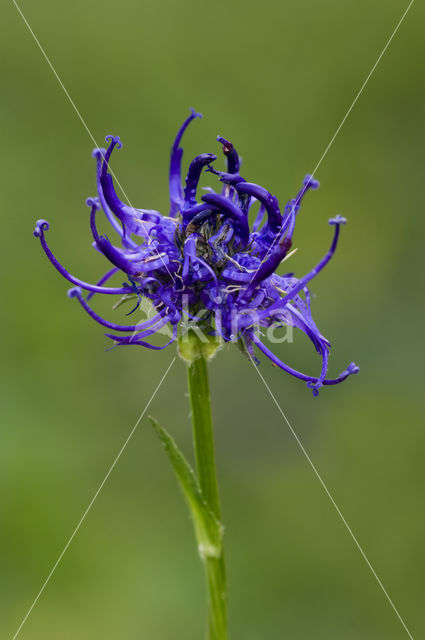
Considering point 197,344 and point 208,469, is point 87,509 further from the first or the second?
point 197,344

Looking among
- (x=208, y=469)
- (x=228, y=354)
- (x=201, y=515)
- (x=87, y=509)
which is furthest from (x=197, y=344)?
(x=228, y=354)

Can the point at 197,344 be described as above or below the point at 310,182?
below

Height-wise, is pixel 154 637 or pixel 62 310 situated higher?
pixel 62 310

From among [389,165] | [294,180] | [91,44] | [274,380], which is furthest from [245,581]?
[91,44]

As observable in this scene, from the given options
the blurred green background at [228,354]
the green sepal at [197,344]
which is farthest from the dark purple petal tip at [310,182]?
the blurred green background at [228,354]

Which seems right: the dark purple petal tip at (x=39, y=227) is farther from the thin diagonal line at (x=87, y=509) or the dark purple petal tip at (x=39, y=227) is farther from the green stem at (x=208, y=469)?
the thin diagonal line at (x=87, y=509)

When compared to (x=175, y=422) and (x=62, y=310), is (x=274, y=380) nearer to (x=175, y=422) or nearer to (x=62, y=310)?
(x=175, y=422)
